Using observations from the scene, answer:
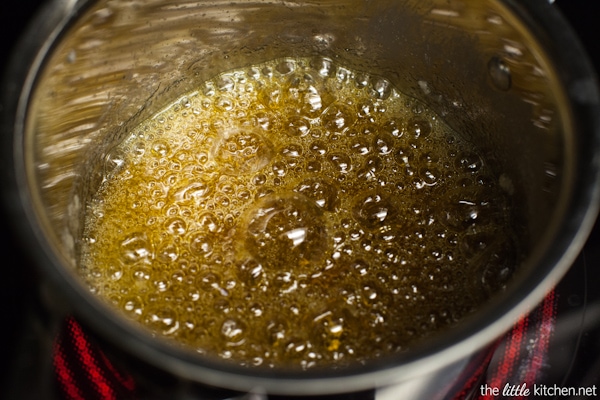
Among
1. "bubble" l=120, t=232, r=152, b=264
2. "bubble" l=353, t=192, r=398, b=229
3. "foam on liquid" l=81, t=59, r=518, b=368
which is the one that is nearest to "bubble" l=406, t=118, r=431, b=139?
"foam on liquid" l=81, t=59, r=518, b=368

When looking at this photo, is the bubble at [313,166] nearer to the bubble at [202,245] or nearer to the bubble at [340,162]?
the bubble at [340,162]

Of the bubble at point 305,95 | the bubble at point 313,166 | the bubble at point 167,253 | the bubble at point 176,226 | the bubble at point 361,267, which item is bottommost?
the bubble at point 361,267

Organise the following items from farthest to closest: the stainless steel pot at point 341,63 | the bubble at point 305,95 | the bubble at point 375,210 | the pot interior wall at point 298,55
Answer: the bubble at point 305,95, the bubble at point 375,210, the pot interior wall at point 298,55, the stainless steel pot at point 341,63

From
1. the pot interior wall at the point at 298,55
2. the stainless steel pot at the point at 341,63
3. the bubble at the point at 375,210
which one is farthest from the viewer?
the bubble at the point at 375,210

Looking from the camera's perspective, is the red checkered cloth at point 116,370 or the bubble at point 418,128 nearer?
the red checkered cloth at point 116,370

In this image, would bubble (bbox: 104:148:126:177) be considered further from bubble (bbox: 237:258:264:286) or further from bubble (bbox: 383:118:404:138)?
bubble (bbox: 383:118:404:138)

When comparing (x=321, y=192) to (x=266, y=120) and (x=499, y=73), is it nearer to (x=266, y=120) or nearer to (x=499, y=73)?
(x=266, y=120)

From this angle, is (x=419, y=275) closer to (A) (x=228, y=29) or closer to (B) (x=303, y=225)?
(B) (x=303, y=225)

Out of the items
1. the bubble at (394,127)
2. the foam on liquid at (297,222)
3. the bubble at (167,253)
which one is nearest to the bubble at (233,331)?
the foam on liquid at (297,222)

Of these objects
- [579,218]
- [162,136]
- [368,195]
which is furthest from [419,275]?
[162,136]
